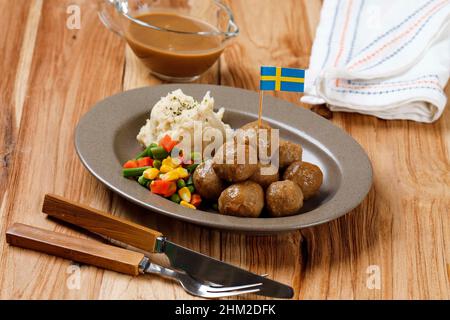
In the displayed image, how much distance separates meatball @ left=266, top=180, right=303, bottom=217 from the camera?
7.34 ft

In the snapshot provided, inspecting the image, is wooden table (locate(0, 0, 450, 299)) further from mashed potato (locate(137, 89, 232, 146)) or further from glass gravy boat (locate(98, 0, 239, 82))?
mashed potato (locate(137, 89, 232, 146))

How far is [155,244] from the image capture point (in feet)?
6.94

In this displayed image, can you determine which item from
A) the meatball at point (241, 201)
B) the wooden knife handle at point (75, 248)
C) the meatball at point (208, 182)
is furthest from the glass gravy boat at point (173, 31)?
the wooden knife handle at point (75, 248)

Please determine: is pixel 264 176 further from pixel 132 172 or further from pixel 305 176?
pixel 132 172

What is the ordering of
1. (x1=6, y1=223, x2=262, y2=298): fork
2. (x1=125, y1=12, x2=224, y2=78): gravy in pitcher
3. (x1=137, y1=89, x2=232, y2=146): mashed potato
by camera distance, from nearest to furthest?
1. (x1=6, y1=223, x2=262, y2=298): fork
2. (x1=137, y1=89, x2=232, y2=146): mashed potato
3. (x1=125, y1=12, x2=224, y2=78): gravy in pitcher

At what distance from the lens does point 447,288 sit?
2.22 metres

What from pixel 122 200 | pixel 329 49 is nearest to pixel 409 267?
pixel 122 200

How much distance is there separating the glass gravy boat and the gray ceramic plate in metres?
0.22

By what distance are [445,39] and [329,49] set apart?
0.50m

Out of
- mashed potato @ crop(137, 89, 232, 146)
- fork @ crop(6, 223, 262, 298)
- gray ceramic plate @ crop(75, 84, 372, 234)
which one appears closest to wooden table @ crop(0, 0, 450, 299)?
fork @ crop(6, 223, 262, 298)

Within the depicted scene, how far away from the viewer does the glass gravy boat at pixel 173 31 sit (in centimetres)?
303

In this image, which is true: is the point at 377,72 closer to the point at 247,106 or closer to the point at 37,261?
the point at 247,106

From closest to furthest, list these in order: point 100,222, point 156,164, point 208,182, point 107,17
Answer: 1. point 100,222
2. point 208,182
3. point 156,164
4. point 107,17

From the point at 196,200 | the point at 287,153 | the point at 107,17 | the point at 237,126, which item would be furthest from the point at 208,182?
the point at 107,17
